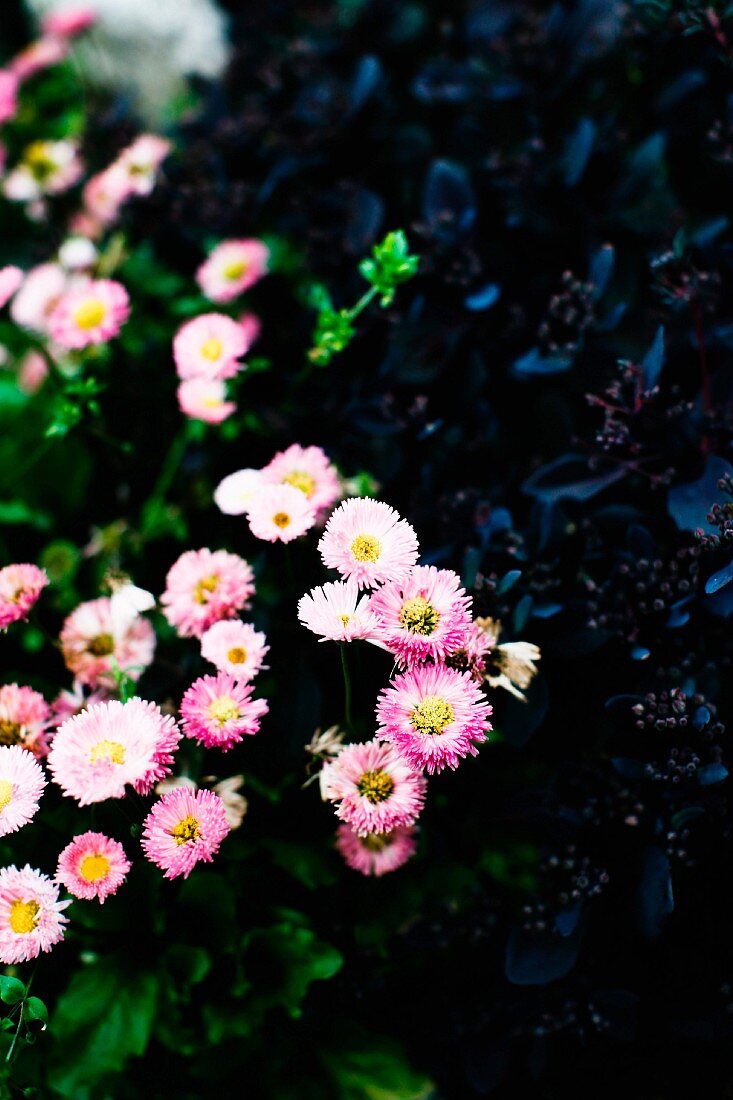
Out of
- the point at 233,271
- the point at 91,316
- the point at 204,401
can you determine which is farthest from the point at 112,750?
the point at 233,271

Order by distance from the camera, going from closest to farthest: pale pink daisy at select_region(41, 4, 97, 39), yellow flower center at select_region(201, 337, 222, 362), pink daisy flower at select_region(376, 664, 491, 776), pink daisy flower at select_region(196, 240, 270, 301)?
pink daisy flower at select_region(376, 664, 491, 776) < yellow flower center at select_region(201, 337, 222, 362) < pink daisy flower at select_region(196, 240, 270, 301) < pale pink daisy at select_region(41, 4, 97, 39)

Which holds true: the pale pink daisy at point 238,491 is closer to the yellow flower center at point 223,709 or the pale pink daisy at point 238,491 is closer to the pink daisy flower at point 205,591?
the pink daisy flower at point 205,591

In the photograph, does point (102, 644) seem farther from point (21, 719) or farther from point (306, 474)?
point (306, 474)

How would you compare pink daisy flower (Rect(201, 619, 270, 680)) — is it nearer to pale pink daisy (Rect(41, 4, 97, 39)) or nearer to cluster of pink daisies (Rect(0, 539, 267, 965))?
cluster of pink daisies (Rect(0, 539, 267, 965))

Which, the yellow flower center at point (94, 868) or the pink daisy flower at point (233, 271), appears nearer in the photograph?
the yellow flower center at point (94, 868)

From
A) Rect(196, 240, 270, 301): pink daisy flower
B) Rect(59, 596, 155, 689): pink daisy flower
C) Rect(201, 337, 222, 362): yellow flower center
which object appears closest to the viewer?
Rect(59, 596, 155, 689): pink daisy flower

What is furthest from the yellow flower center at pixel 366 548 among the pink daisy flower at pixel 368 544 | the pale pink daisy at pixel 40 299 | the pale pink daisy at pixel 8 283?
the pale pink daisy at pixel 40 299

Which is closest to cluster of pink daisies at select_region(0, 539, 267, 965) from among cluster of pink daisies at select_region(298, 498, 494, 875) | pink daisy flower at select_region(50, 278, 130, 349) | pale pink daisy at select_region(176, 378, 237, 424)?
cluster of pink daisies at select_region(298, 498, 494, 875)
